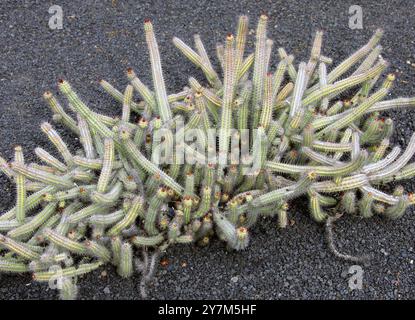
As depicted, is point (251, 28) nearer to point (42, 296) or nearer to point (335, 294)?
point (335, 294)

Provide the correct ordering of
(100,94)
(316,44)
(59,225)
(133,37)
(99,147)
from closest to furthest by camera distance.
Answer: (59,225) < (99,147) < (316,44) < (100,94) < (133,37)

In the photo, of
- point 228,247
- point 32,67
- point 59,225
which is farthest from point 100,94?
point 228,247

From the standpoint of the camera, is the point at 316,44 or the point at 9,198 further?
the point at 316,44

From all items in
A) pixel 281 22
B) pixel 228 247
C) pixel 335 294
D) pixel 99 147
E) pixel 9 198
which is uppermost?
pixel 281 22

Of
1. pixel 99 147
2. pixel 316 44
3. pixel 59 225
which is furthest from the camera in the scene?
pixel 316 44

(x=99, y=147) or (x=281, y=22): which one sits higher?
(x=281, y=22)

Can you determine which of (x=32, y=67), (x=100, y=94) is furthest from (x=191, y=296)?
(x=32, y=67)

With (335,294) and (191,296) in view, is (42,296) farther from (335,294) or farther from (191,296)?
(335,294)
